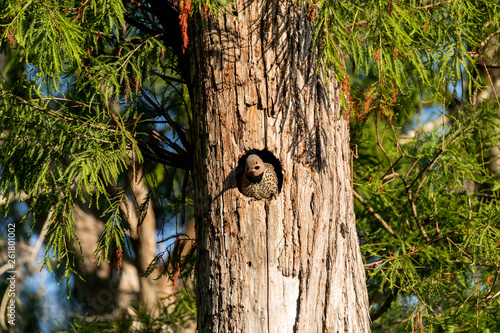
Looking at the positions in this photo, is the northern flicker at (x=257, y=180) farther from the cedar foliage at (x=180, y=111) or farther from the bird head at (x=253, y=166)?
the cedar foliage at (x=180, y=111)

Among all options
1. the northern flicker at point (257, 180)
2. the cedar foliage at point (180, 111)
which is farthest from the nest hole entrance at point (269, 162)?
the cedar foliage at point (180, 111)

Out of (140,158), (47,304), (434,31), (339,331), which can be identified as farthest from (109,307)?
(434,31)

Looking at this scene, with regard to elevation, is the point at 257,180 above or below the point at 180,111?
below

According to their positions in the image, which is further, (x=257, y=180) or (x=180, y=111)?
(x=180, y=111)

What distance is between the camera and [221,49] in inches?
92.2

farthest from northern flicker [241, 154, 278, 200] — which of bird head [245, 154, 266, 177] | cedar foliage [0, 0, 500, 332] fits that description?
cedar foliage [0, 0, 500, 332]

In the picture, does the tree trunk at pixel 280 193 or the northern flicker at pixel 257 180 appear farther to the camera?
the northern flicker at pixel 257 180

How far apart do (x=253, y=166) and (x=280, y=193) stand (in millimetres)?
174

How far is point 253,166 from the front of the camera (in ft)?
7.48

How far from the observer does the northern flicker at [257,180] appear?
7.48 feet

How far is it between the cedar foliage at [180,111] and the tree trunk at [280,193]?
14cm

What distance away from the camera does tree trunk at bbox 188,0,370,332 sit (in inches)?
84.9

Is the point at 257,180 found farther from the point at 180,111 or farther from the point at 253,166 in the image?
the point at 180,111

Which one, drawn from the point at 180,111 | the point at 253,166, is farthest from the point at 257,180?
the point at 180,111
